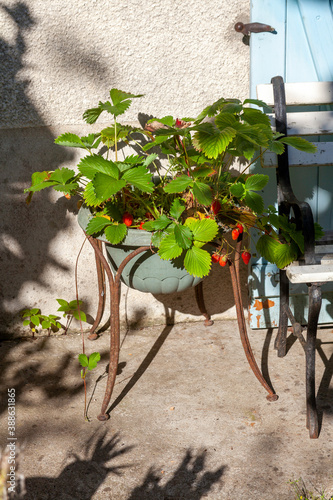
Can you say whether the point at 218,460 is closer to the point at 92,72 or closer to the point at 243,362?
the point at 243,362

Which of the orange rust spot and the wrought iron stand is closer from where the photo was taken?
the wrought iron stand

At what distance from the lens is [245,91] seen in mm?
2428

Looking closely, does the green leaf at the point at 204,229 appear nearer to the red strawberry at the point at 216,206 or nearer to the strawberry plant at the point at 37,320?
the red strawberry at the point at 216,206

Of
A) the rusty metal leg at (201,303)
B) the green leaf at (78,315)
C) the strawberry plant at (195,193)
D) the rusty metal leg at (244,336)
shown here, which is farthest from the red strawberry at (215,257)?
the green leaf at (78,315)

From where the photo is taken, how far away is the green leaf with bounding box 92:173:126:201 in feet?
5.32

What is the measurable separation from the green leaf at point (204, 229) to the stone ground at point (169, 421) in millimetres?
761

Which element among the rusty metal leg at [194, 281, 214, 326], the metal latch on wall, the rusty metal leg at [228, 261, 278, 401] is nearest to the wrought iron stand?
the rusty metal leg at [228, 261, 278, 401]

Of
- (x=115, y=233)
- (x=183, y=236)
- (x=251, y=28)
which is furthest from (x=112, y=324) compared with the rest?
(x=251, y=28)

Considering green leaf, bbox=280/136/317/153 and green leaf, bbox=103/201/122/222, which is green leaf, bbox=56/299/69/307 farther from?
green leaf, bbox=280/136/317/153

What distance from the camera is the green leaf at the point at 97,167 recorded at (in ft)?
5.62

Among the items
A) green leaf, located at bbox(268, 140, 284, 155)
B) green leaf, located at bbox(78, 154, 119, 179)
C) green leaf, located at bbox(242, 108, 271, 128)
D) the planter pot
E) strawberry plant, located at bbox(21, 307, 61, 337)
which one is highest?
green leaf, located at bbox(242, 108, 271, 128)

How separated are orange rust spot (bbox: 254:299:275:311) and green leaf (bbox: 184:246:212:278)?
94 centimetres

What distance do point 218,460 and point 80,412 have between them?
61cm

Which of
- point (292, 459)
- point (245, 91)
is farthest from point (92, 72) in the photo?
point (292, 459)
